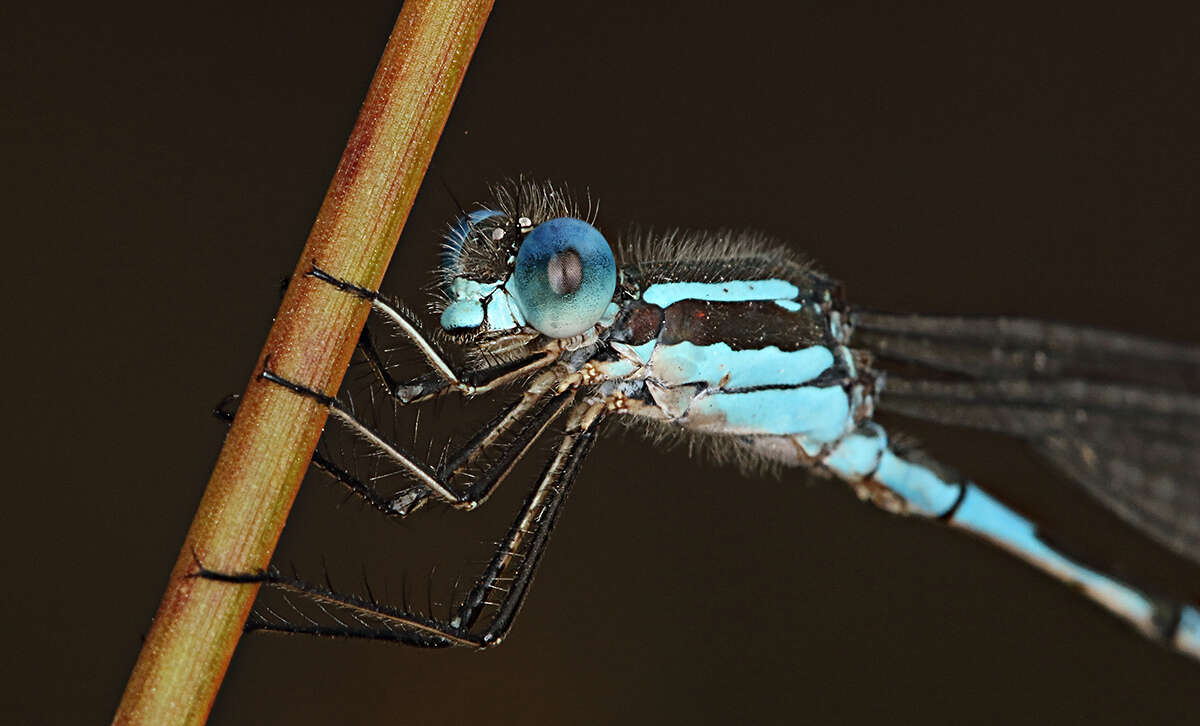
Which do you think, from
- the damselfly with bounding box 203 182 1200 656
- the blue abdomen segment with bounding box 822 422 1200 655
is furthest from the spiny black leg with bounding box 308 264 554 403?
the blue abdomen segment with bounding box 822 422 1200 655

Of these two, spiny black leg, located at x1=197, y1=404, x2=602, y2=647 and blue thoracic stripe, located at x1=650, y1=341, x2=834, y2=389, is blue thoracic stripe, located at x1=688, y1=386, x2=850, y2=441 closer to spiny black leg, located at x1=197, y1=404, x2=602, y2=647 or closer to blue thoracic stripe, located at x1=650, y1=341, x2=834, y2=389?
blue thoracic stripe, located at x1=650, y1=341, x2=834, y2=389

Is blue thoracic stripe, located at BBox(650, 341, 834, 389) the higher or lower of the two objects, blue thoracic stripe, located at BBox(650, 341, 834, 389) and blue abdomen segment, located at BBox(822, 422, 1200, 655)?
the higher

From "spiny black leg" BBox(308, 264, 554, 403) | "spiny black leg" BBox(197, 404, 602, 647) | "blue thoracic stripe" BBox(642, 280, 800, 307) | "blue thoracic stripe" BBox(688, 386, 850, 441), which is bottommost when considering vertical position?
"spiny black leg" BBox(197, 404, 602, 647)

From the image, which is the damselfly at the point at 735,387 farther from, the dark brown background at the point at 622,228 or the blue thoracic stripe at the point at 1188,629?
the dark brown background at the point at 622,228

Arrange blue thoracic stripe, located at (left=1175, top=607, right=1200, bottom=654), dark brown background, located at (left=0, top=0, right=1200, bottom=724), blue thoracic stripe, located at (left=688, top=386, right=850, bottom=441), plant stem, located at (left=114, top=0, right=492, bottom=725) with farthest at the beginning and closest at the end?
dark brown background, located at (left=0, top=0, right=1200, bottom=724) → blue thoracic stripe, located at (left=1175, top=607, right=1200, bottom=654) → blue thoracic stripe, located at (left=688, top=386, right=850, bottom=441) → plant stem, located at (left=114, top=0, right=492, bottom=725)

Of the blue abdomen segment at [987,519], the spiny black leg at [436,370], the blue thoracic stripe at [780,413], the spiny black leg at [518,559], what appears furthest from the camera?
the blue abdomen segment at [987,519]


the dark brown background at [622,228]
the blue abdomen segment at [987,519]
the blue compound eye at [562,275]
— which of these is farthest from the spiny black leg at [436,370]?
the blue abdomen segment at [987,519]

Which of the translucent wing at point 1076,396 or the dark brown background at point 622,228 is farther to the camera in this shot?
the dark brown background at point 622,228

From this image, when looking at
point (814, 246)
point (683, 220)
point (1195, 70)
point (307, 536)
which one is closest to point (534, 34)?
point (683, 220)
